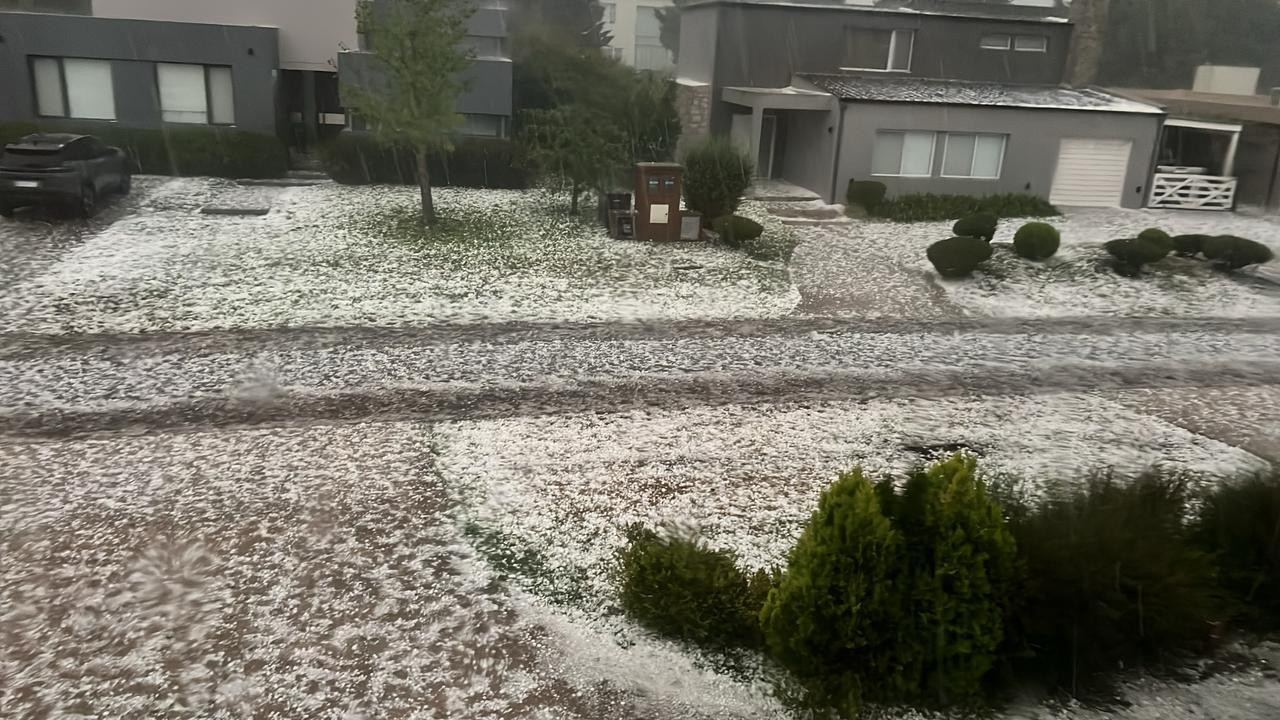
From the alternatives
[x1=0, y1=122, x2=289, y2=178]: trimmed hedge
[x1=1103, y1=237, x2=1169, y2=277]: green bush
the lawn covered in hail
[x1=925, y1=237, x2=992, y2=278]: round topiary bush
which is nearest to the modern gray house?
[x1=0, y1=122, x2=289, y2=178]: trimmed hedge

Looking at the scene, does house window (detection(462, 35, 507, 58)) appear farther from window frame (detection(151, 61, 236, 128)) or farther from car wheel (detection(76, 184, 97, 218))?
car wheel (detection(76, 184, 97, 218))

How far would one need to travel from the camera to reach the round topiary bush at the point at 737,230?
20.6 m

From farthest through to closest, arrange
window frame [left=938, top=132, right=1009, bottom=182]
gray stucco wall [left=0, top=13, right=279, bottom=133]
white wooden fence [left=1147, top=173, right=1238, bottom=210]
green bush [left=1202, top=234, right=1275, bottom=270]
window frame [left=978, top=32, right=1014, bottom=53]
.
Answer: window frame [left=978, top=32, right=1014, bottom=53]
white wooden fence [left=1147, top=173, right=1238, bottom=210]
window frame [left=938, top=132, right=1009, bottom=182]
gray stucco wall [left=0, top=13, right=279, bottom=133]
green bush [left=1202, top=234, right=1275, bottom=270]

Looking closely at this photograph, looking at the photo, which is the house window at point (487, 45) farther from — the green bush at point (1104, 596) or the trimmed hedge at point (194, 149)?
the green bush at point (1104, 596)

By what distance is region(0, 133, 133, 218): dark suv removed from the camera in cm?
1956

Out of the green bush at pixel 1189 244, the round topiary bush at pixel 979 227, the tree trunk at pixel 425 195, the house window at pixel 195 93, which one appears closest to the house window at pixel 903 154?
the round topiary bush at pixel 979 227

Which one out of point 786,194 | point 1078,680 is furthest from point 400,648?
point 786,194

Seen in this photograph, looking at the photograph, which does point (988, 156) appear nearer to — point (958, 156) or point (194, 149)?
point (958, 156)

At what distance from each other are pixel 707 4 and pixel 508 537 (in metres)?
25.9

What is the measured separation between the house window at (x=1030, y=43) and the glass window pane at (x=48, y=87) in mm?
30804

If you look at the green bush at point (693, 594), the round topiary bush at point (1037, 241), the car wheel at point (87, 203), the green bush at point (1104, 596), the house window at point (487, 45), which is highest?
the house window at point (487, 45)

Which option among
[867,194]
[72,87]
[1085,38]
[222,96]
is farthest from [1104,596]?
[1085,38]

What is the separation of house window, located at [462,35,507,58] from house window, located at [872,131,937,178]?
43.9 feet

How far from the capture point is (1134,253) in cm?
1909
